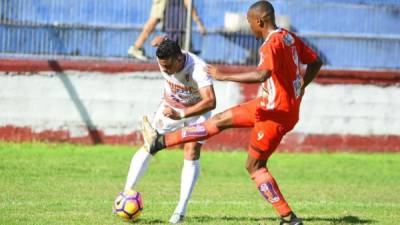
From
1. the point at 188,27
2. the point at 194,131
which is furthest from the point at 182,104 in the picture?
the point at 188,27

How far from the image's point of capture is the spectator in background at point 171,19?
16047 millimetres

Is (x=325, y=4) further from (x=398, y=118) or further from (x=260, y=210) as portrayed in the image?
(x=260, y=210)

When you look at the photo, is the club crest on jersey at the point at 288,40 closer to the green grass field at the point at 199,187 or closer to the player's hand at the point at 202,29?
the green grass field at the point at 199,187

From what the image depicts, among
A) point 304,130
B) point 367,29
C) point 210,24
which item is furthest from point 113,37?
point 367,29

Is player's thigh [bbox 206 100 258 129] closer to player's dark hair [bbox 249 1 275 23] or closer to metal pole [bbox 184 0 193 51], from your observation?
player's dark hair [bbox 249 1 275 23]

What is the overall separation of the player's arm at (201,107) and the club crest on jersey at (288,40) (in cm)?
106

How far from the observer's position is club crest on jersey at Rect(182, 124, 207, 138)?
8930 mm

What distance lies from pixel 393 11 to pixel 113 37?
5308 mm

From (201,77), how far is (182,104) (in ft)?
1.69

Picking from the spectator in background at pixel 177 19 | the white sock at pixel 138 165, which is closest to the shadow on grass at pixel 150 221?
the white sock at pixel 138 165

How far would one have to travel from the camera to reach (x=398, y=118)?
16.6 metres

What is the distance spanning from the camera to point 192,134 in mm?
8922

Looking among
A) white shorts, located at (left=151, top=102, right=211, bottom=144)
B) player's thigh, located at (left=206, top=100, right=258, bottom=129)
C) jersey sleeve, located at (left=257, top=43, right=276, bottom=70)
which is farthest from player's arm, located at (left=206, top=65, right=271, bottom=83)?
white shorts, located at (left=151, top=102, right=211, bottom=144)

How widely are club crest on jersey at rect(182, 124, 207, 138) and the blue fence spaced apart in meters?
7.25
